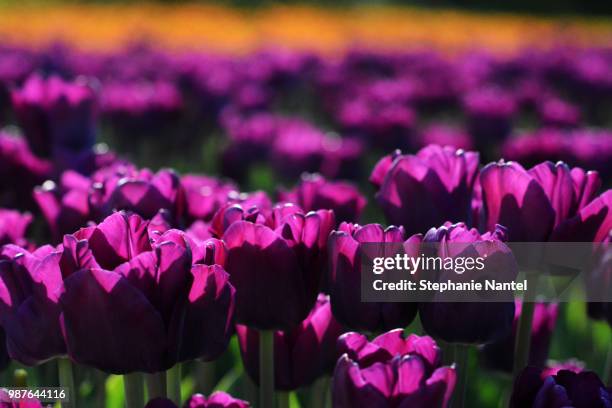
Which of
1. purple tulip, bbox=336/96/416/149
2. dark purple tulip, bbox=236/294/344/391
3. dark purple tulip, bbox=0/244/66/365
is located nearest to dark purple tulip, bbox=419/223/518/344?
dark purple tulip, bbox=236/294/344/391

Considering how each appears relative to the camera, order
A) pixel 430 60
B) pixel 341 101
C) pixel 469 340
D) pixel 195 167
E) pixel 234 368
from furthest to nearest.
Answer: pixel 430 60
pixel 341 101
pixel 195 167
pixel 234 368
pixel 469 340

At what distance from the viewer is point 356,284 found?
3.75ft

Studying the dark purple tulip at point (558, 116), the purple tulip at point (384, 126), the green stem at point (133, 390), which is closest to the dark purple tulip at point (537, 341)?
the green stem at point (133, 390)

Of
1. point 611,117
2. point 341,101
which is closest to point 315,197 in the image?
point 341,101

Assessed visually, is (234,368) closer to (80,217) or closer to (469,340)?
(80,217)

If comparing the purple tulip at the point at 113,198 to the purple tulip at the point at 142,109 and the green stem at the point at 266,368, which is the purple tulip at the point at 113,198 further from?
the purple tulip at the point at 142,109

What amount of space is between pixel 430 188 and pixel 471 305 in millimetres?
263

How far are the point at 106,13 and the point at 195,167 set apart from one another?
982 cm

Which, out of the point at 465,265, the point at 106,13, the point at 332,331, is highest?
the point at 465,265

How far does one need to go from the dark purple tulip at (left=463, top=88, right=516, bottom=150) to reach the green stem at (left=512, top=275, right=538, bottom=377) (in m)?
2.59

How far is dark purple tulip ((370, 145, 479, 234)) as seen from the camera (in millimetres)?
1333

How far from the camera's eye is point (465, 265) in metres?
1.09

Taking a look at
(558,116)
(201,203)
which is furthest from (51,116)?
(558,116)

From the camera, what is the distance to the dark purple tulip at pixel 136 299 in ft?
3.34
